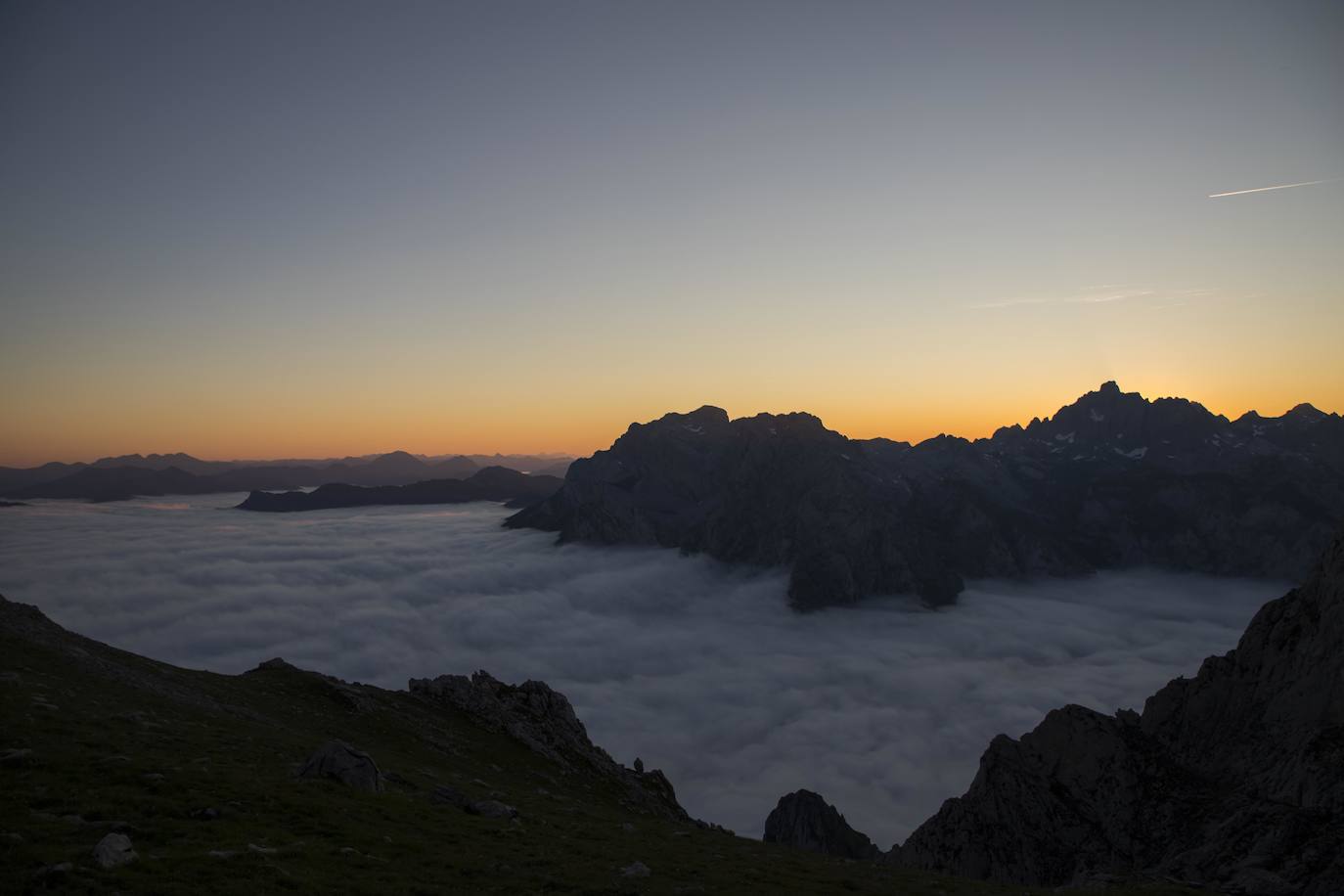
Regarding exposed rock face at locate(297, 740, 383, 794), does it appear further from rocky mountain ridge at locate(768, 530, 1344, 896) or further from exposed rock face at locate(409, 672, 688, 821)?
rocky mountain ridge at locate(768, 530, 1344, 896)

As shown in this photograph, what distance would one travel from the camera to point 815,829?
126 m

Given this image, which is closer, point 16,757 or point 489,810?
point 16,757

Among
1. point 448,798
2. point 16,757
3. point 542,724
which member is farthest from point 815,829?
point 16,757

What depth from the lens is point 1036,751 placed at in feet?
284

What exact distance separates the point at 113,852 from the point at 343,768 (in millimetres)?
13487

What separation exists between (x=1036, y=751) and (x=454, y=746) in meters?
71.2

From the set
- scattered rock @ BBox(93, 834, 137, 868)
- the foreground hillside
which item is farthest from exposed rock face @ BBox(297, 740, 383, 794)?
scattered rock @ BBox(93, 834, 137, 868)

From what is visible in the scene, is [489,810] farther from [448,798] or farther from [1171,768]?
[1171,768]

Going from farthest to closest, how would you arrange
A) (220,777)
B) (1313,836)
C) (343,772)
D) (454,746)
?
(454,746) → (1313,836) → (343,772) → (220,777)

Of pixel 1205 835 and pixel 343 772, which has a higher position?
pixel 343 772

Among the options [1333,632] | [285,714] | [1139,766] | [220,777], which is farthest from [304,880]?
[1333,632]

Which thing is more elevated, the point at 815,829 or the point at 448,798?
the point at 448,798

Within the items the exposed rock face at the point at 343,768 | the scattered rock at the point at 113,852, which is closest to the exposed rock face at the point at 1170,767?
the exposed rock face at the point at 343,768

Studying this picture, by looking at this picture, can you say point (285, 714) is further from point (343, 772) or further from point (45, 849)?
point (45, 849)
